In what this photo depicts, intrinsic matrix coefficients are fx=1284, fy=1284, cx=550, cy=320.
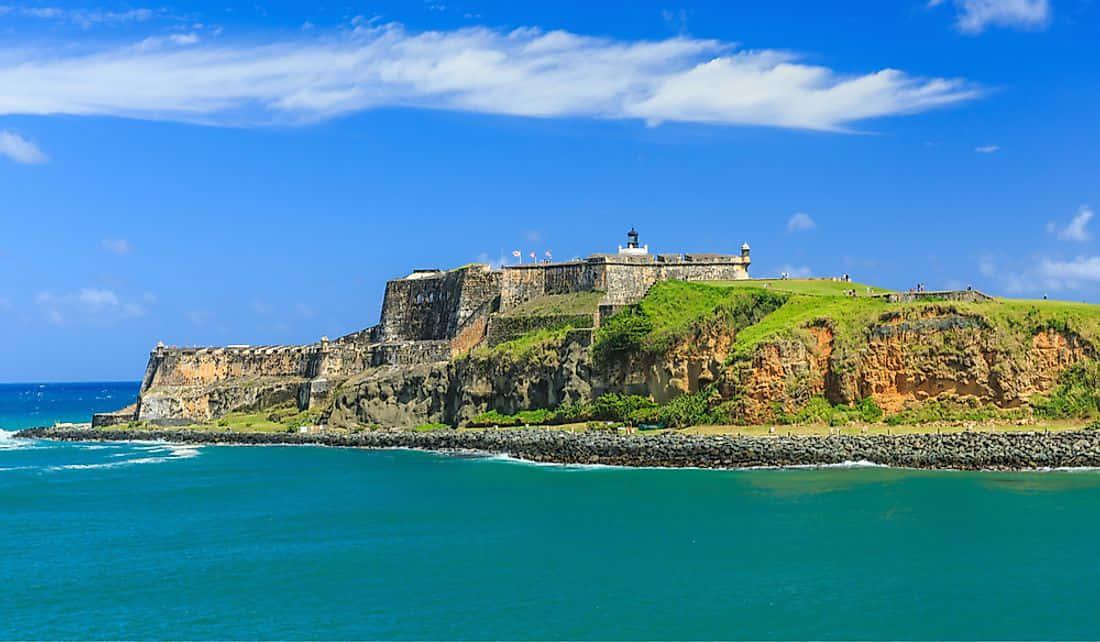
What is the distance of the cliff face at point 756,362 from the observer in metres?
51.0

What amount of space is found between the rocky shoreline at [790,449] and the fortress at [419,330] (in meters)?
8.67

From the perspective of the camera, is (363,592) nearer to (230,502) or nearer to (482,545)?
(482,545)

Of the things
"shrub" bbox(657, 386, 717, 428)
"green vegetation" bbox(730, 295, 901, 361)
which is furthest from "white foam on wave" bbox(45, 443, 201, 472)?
"green vegetation" bbox(730, 295, 901, 361)

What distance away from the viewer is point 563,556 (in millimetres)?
31906

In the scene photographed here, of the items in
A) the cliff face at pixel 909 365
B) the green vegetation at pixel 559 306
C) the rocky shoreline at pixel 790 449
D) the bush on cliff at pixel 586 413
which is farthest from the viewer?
the green vegetation at pixel 559 306

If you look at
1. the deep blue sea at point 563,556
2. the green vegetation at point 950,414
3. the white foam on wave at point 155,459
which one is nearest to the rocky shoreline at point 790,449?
the deep blue sea at point 563,556

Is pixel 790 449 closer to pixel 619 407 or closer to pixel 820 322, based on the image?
pixel 820 322

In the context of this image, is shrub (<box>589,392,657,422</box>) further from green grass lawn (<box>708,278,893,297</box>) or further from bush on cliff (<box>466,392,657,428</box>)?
green grass lawn (<box>708,278,893,297</box>)

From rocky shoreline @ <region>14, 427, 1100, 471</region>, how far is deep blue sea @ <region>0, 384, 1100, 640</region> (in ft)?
5.74

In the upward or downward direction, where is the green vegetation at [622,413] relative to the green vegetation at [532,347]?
downward

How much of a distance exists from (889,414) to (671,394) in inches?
399

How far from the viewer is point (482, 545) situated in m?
33.7

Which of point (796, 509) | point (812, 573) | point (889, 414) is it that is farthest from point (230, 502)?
point (889, 414)

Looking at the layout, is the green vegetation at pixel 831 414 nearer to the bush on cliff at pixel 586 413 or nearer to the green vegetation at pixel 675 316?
the green vegetation at pixel 675 316
